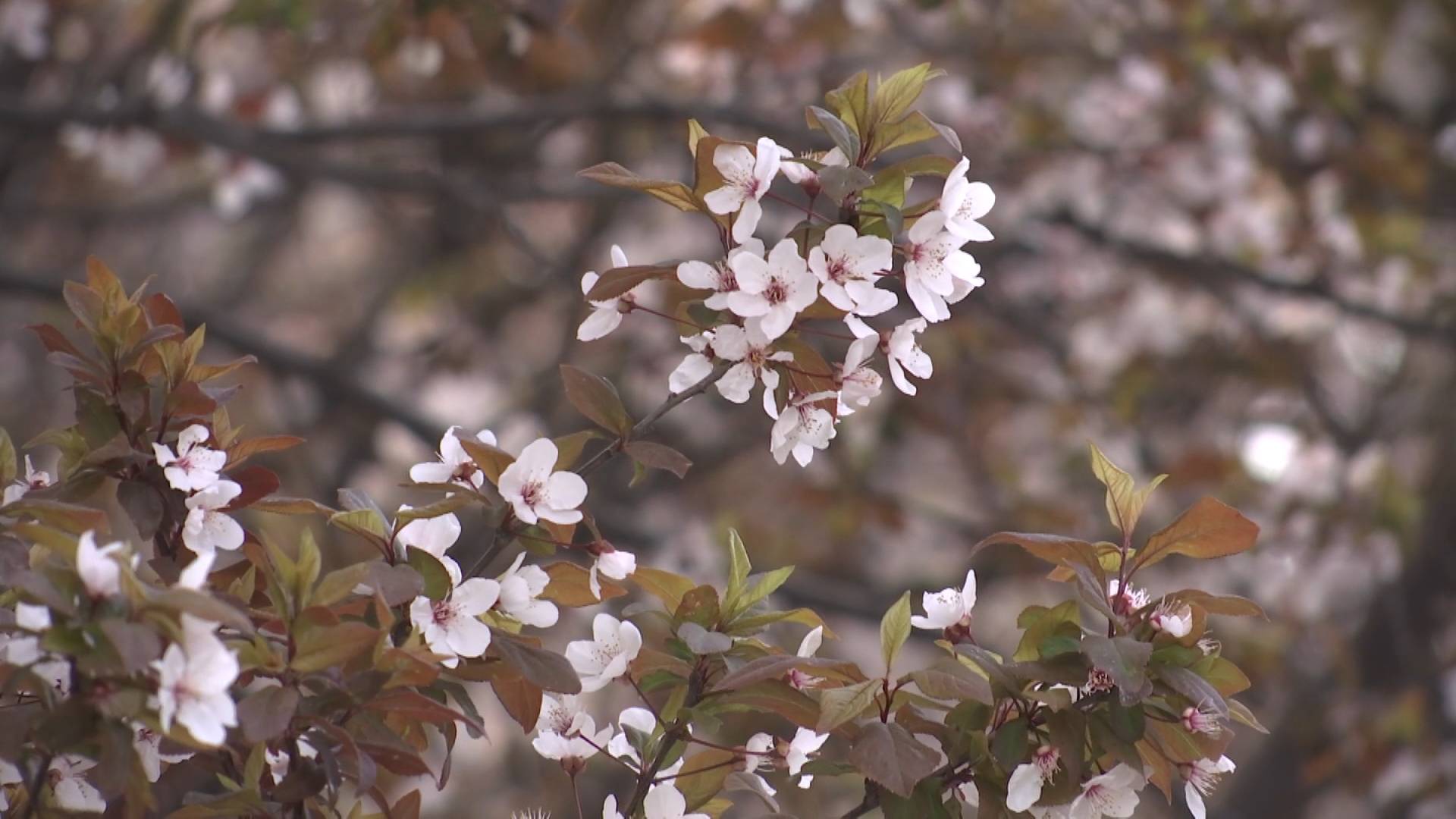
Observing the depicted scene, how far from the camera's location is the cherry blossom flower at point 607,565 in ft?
3.57

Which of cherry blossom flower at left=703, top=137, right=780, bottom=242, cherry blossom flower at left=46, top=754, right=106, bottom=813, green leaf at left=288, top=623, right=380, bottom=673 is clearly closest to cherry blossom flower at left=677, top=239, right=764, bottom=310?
cherry blossom flower at left=703, top=137, right=780, bottom=242

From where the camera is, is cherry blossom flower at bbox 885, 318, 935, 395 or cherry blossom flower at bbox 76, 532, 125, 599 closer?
cherry blossom flower at bbox 76, 532, 125, 599

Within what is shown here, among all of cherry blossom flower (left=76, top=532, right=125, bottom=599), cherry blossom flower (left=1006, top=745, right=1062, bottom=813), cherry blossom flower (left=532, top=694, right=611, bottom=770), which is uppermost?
cherry blossom flower (left=76, top=532, right=125, bottom=599)

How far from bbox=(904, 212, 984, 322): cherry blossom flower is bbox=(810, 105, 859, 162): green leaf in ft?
0.25

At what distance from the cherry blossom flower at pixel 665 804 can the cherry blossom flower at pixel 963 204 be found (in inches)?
18.4

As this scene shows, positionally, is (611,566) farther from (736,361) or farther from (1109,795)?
(1109,795)

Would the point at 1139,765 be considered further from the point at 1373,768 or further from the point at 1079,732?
the point at 1373,768

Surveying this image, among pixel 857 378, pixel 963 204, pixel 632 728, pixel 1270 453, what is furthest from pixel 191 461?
pixel 1270 453

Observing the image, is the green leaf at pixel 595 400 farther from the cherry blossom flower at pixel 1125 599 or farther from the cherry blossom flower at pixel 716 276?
the cherry blossom flower at pixel 1125 599

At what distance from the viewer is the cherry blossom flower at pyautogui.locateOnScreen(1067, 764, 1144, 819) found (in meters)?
1.02

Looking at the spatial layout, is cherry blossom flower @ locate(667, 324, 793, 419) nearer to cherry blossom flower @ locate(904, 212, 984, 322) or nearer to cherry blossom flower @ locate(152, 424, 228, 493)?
cherry blossom flower @ locate(904, 212, 984, 322)

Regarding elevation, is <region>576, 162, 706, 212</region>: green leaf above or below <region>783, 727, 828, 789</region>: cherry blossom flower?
above

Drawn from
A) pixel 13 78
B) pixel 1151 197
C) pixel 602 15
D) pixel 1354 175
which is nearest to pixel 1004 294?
pixel 1151 197

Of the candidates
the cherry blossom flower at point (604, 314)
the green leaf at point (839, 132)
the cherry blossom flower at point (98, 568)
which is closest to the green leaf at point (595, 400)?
the cherry blossom flower at point (604, 314)
